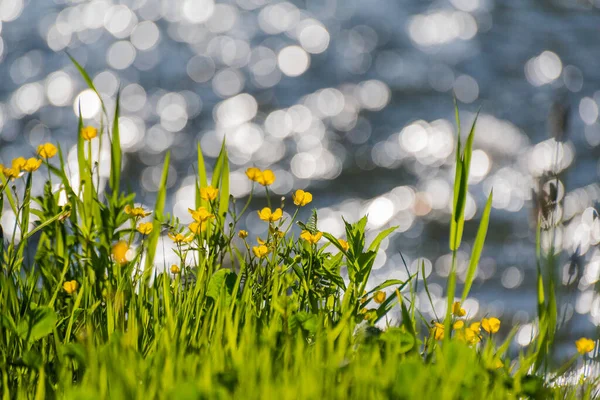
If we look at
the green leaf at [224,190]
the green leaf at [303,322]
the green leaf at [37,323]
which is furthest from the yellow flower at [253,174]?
the green leaf at [37,323]

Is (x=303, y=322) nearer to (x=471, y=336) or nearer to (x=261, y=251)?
(x=261, y=251)

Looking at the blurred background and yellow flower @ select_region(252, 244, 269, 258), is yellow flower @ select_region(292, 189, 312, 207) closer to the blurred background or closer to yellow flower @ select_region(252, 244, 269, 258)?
yellow flower @ select_region(252, 244, 269, 258)

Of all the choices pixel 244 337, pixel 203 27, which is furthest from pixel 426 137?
pixel 244 337

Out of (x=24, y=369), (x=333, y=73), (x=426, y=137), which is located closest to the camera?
(x=24, y=369)

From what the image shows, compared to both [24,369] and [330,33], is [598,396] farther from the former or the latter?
[330,33]

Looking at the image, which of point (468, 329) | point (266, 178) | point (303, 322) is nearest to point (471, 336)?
point (468, 329)
